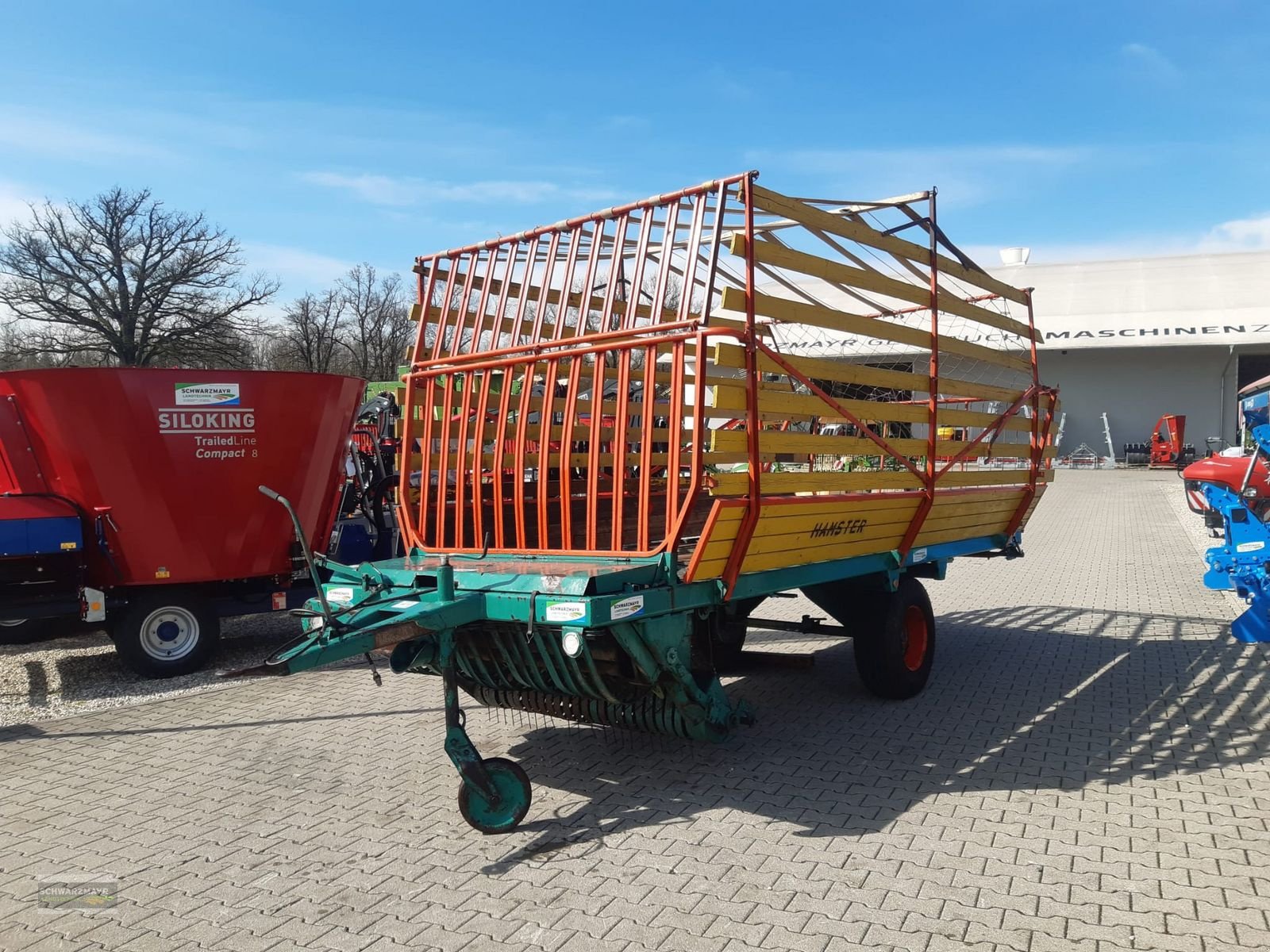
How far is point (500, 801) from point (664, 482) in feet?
11.0

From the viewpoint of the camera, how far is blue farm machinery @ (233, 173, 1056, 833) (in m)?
4.41

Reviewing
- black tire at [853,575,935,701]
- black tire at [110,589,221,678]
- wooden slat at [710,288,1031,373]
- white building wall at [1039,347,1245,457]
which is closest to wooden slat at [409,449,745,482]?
wooden slat at [710,288,1031,373]

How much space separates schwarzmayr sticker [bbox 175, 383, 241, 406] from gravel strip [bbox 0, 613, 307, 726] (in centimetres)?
210

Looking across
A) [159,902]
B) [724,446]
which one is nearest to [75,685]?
[159,902]

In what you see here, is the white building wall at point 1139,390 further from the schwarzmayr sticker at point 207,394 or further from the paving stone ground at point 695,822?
the schwarzmayr sticker at point 207,394

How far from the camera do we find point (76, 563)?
23.6ft

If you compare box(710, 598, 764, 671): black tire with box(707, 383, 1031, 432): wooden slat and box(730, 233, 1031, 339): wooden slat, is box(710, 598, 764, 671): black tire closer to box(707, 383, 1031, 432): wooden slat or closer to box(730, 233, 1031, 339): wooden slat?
box(707, 383, 1031, 432): wooden slat

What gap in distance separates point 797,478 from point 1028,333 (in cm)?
347

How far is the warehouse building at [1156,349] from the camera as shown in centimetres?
3155

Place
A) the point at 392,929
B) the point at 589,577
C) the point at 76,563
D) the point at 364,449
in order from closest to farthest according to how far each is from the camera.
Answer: the point at 392,929 < the point at 589,577 < the point at 76,563 < the point at 364,449

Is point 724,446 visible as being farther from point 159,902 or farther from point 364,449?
point 364,449

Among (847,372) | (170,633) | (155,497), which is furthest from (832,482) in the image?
(170,633)

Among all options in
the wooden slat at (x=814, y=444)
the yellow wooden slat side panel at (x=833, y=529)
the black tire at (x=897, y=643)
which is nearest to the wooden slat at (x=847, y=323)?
the wooden slat at (x=814, y=444)

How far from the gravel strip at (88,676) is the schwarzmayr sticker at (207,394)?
210 centimetres
